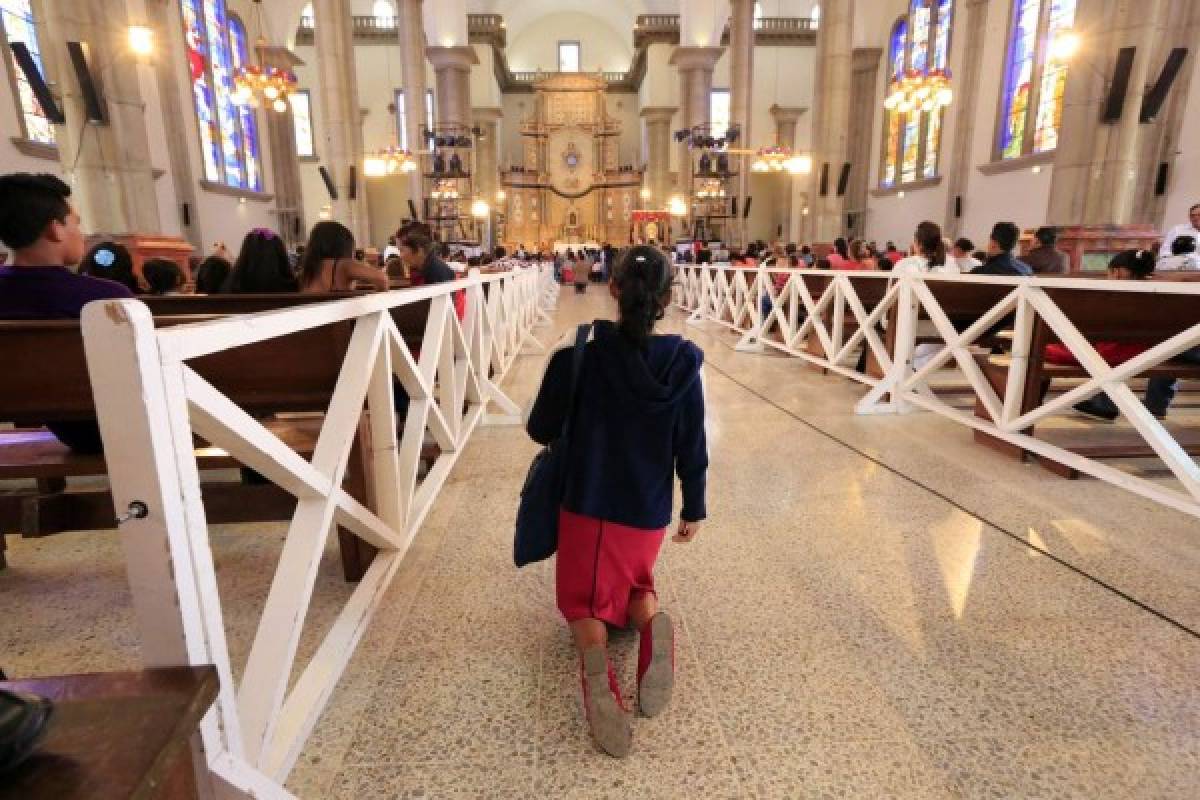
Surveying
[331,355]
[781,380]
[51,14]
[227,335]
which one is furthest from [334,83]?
[227,335]

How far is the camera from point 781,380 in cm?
566

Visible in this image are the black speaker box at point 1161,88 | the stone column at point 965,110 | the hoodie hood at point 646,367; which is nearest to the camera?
the hoodie hood at point 646,367

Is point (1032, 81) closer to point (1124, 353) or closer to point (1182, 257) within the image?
point (1182, 257)

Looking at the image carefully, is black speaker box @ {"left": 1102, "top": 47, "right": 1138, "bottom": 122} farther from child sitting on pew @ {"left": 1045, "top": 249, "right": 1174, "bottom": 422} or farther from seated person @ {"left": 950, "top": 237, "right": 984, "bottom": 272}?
child sitting on pew @ {"left": 1045, "top": 249, "right": 1174, "bottom": 422}

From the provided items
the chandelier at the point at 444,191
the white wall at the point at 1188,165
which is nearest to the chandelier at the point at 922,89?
the white wall at the point at 1188,165

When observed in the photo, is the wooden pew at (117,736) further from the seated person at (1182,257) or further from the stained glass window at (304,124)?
the stained glass window at (304,124)

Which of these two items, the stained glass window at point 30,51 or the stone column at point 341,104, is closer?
the stained glass window at point 30,51

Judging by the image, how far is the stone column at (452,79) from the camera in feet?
68.5

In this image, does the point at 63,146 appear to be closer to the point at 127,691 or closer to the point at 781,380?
the point at 781,380

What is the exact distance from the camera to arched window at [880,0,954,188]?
54.9 ft

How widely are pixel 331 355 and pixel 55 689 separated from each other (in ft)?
4.67

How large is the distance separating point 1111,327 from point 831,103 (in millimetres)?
11419

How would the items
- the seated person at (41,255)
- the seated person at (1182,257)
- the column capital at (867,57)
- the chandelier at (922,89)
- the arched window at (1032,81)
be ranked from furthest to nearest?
the column capital at (867,57)
the arched window at (1032,81)
the chandelier at (922,89)
the seated person at (1182,257)
the seated person at (41,255)

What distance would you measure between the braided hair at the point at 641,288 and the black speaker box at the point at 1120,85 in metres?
8.87
